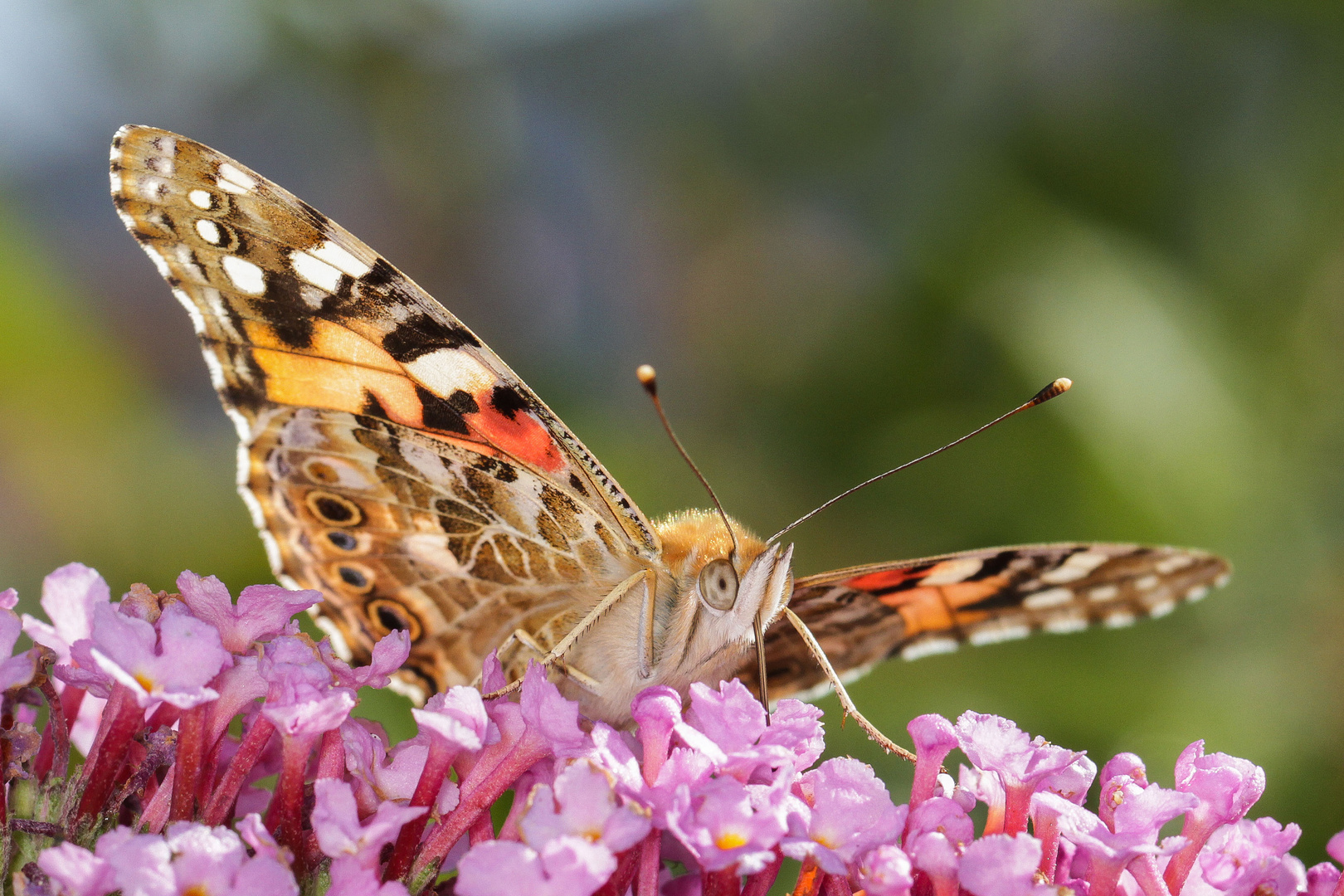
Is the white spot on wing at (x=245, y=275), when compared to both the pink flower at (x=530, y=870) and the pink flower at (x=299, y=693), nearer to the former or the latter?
the pink flower at (x=299, y=693)

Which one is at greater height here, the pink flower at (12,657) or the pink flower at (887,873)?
the pink flower at (12,657)

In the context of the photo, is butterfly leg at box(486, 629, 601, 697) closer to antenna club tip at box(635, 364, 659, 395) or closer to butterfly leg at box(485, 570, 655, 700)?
butterfly leg at box(485, 570, 655, 700)

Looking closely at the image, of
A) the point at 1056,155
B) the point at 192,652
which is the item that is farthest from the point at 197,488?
the point at 1056,155

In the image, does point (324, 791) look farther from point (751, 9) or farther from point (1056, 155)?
point (751, 9)

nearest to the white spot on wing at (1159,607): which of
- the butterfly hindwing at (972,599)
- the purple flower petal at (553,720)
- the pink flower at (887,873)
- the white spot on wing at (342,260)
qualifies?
the butterfly hindwing at (972,599)

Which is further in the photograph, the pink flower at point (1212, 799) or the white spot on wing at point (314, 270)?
the white spot on wing at point (314, 270)

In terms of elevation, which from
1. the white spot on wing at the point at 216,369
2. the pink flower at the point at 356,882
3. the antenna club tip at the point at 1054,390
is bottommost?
the pink flower at the point at 356,882
